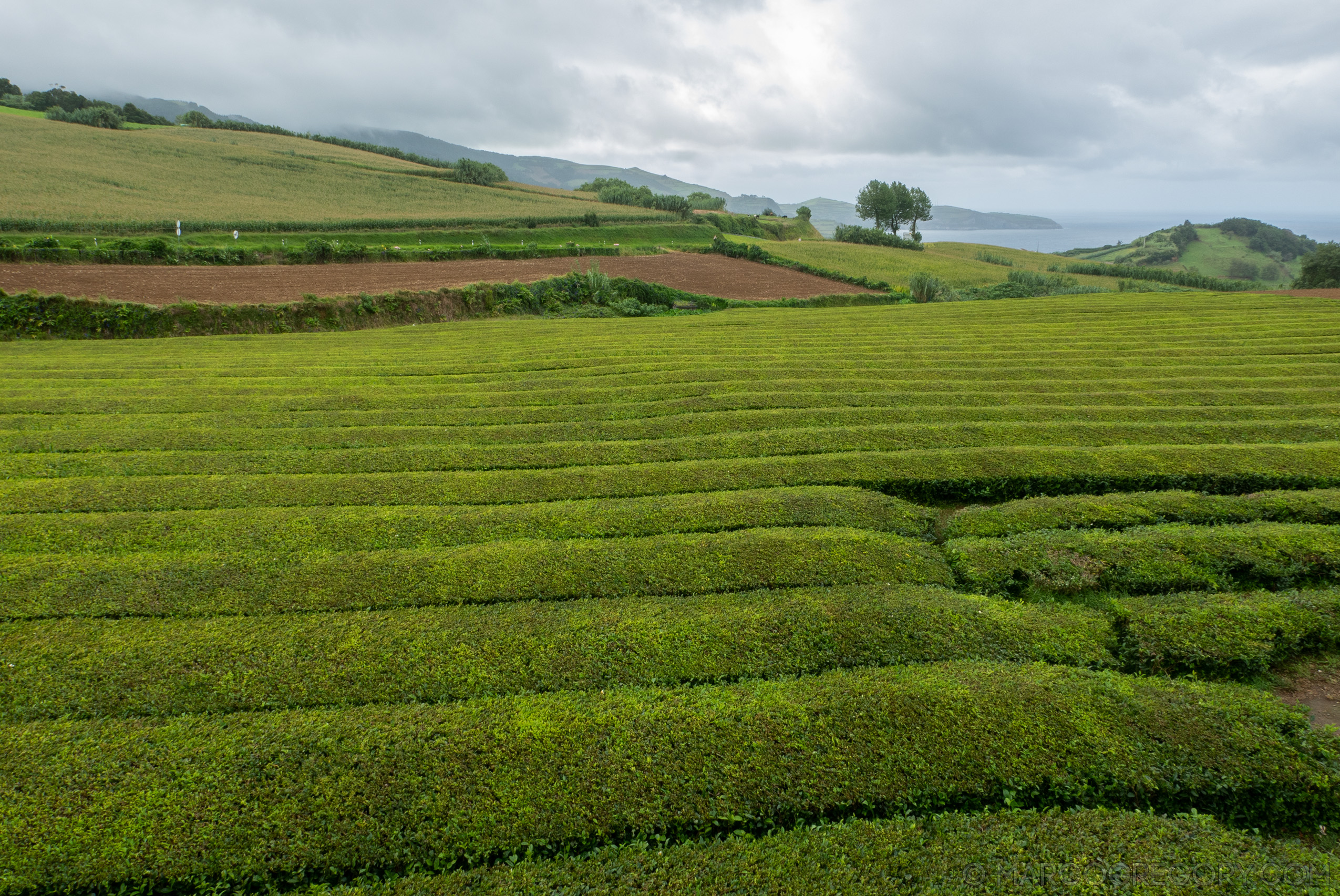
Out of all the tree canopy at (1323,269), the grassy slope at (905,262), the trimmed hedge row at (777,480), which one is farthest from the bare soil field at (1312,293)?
the trimmed hedge row at (777,480)

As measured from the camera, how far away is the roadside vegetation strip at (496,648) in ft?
20.5

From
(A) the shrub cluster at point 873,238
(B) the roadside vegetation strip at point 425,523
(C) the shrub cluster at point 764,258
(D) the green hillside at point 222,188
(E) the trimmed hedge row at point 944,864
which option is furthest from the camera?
(A) the shrub cluster at point 873,238

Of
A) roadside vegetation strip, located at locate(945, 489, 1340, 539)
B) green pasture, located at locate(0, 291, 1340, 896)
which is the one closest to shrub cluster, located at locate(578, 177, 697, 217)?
green pasture, located at locate(0, 291, 1340, 896)

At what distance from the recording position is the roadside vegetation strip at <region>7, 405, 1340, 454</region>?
12914mm

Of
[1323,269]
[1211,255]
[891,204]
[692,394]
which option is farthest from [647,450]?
[1211,255]

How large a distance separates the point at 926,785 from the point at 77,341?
108 feet

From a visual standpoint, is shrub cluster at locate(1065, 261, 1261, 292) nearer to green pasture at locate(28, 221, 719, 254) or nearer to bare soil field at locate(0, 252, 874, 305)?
bare soil field at locate(0, 252, 874, 305)

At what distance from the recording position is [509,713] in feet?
19.2

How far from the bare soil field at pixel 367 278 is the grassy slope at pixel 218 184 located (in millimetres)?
12752

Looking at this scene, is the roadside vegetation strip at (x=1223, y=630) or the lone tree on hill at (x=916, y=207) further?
the lone tree on hill at (x=916, y=207)

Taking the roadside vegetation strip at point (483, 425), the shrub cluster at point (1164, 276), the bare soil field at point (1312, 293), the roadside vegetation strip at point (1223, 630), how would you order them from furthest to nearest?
the shrub cluster at point (1164, 276) < the bare soil field at point (1312, 293) < the roadside vegetation strip at point (483, 425) < the roadside vegetation strip at point (1223, 630)

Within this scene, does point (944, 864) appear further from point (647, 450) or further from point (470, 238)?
point (470, 238)

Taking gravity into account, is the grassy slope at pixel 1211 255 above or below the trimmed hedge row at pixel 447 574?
above

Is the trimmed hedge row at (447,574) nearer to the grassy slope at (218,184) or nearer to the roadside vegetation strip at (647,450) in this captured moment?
the roadside vegetation strip at (647,450)
